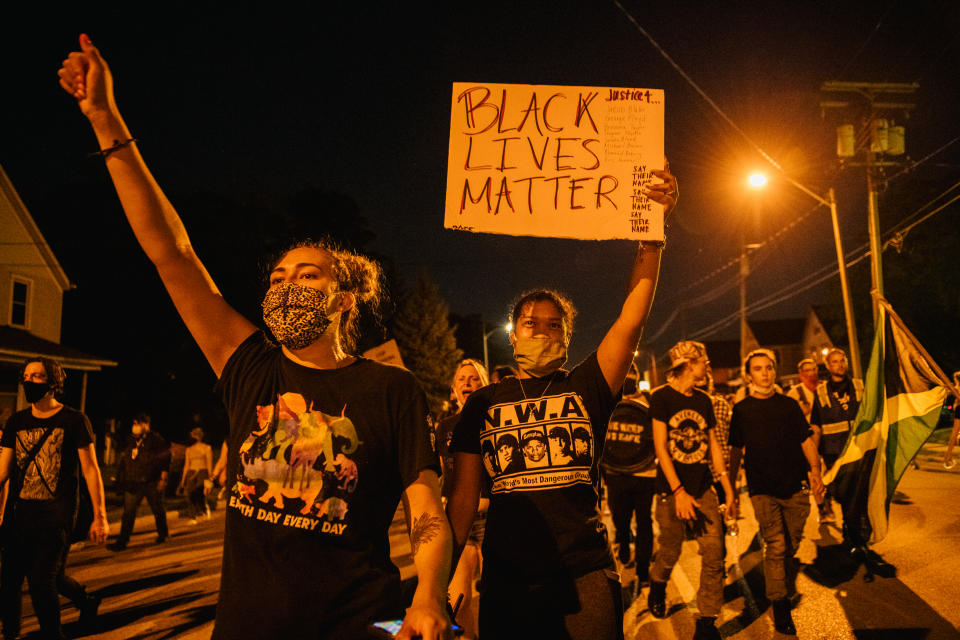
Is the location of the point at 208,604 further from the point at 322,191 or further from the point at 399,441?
the point at 322,191

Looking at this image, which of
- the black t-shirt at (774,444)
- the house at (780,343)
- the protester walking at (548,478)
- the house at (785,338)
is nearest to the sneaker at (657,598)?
the black t-shirt at (774,444)

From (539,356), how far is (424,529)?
4.22 feet

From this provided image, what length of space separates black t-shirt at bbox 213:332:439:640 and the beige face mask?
1.03 meters

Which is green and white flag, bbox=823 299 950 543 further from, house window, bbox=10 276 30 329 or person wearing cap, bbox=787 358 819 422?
house window, bbox=10 276 30 329

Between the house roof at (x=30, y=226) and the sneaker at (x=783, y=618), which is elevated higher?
the house roof at (x=30, y=226)

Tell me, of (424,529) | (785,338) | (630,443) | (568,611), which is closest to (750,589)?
(630,443)

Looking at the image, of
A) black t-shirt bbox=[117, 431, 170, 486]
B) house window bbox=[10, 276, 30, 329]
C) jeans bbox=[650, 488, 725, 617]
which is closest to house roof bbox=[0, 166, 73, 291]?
house window bbox=[10, 276, 30, 329]

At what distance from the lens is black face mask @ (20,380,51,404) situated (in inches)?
197

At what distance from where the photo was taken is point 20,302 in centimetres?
2262

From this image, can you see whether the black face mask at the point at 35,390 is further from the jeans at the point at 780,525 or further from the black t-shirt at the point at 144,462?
the jeans at the point at 780,525

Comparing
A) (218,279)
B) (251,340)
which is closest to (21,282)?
(218,279)

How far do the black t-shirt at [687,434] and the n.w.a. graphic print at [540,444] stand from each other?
2920mm

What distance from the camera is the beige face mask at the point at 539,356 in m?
3.23

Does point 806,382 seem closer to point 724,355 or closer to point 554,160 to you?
point 554,160
